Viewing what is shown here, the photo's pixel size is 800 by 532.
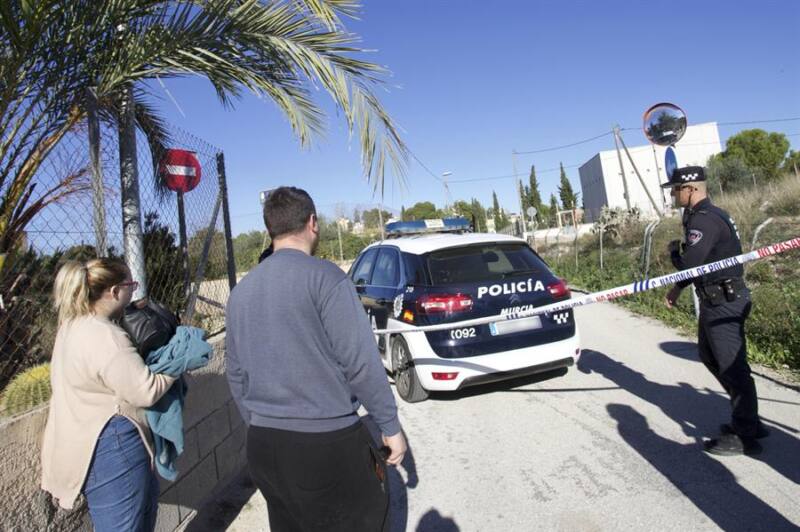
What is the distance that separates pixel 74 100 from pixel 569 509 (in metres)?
4.09

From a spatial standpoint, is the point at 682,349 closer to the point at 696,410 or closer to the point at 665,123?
the point at 696,410

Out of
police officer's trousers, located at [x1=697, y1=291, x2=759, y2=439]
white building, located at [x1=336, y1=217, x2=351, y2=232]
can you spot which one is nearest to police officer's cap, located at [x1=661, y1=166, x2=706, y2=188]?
police officer's trousers, located at [x1=697, y1=291, x2=759, y2=439]

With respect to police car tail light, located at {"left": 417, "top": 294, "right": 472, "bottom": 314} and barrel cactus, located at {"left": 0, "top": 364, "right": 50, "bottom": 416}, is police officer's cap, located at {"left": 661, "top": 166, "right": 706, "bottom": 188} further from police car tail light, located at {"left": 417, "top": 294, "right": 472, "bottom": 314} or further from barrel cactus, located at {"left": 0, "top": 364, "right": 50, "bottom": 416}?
barrel cactus, located at {"left": 0, "top": 364, "right": 50, "bottom": 416}

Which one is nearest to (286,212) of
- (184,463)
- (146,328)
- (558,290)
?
(146,328)

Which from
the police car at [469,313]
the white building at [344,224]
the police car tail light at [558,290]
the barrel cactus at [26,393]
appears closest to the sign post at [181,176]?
the barrel cactus at [26,393]

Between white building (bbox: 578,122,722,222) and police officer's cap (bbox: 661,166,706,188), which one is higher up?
white building (bbox: 578,122,722,222)

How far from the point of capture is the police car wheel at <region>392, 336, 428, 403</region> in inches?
217

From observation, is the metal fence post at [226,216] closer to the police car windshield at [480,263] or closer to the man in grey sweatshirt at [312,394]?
the police car windshield at [480,263]

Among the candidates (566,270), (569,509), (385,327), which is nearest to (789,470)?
(569,509)

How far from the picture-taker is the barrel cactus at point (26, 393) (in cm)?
271

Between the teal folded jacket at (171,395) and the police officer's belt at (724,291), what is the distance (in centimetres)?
332

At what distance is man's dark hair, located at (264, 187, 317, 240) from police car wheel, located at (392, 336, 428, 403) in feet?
11.4

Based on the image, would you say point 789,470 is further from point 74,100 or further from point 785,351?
point 74,100

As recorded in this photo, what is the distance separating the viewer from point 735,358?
3.73 m
